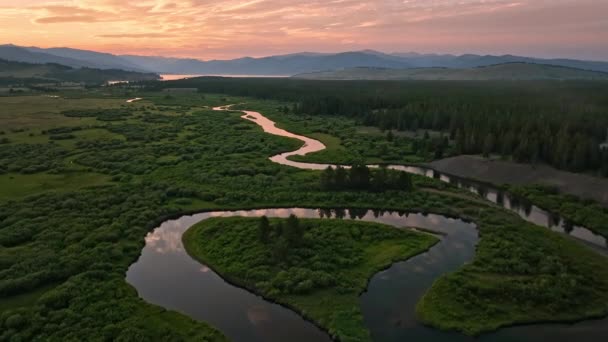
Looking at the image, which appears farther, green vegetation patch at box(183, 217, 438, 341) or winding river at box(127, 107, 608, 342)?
green vegetation patch at box(183, 217, 438, 341)

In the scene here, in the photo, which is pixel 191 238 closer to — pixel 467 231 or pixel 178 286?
pixel 178 286

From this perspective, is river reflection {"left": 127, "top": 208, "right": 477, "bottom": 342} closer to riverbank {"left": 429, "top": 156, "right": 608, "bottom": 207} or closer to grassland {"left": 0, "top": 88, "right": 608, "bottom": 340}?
grassland {"left": 0, "top": 88, "right": 608, "bottom": 340}

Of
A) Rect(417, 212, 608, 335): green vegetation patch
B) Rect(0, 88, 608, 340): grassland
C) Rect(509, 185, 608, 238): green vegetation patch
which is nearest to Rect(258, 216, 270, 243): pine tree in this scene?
Rect(0, 88, 608, 340): grassland

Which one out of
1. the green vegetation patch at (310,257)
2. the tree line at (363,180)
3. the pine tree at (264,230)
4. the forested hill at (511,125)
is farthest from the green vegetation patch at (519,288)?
the forested hill at (511,125)

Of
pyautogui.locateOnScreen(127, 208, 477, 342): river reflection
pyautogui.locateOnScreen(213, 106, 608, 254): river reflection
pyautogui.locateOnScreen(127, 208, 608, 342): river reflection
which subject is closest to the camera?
pyautogui.locateOnScreen(127, 208, 608, 342): river reflection

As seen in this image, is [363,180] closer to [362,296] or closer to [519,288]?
[362,296]

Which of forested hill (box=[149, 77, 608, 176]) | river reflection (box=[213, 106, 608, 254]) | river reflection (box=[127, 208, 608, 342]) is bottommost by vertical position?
river reflection (box=[127, 208, 608, 342])

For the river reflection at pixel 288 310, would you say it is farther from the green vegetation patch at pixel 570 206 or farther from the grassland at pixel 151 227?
the green vegetation patch at pixel 570 206
